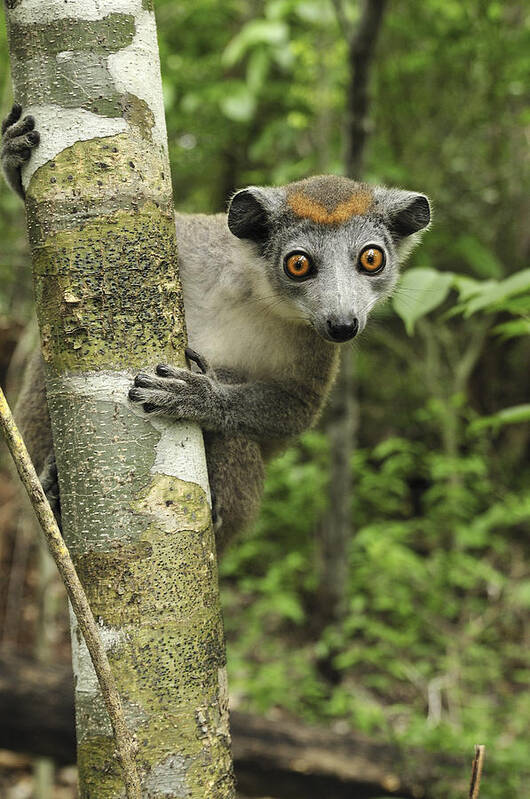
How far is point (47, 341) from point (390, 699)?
23.4ft

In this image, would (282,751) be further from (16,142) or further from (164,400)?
(16,142)

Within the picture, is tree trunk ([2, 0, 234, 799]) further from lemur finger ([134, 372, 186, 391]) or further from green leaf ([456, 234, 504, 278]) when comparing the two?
green leaf ([456, 234, 504, 278])

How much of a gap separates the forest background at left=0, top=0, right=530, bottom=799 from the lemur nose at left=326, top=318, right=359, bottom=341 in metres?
3.43

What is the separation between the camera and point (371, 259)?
3.23m

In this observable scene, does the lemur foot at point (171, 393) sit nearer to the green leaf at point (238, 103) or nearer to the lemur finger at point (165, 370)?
the lemur finger at point (165, 370)

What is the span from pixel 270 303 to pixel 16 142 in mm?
1572

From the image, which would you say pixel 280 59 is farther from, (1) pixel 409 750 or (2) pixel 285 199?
(1) pixel 409 750

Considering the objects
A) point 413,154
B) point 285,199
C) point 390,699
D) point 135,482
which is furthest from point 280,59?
point 390,699

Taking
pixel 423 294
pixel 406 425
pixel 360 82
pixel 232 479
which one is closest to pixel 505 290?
pixel 423 294

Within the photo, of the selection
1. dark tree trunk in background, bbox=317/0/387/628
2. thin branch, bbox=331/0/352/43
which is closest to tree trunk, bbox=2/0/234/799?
thin branch, bbox=331/0/352/43

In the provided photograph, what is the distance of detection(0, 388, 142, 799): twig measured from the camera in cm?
156

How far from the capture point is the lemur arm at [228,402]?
1.92 metres

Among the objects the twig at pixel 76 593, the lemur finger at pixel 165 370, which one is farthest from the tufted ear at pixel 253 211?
the twig at pixel 76 593

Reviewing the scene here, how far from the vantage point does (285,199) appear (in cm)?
338
